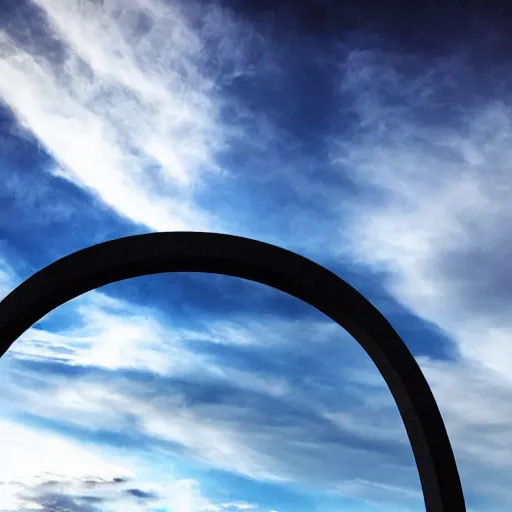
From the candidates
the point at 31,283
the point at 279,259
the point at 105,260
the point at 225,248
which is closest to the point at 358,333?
the point at 279,259

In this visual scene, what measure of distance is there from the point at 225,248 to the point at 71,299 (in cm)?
357

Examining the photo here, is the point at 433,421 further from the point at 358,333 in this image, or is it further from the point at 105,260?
the point at 105,260

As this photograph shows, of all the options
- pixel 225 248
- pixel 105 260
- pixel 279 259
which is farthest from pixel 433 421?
pixel 105 260

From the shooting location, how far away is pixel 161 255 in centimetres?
1421

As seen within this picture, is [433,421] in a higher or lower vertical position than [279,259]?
lower

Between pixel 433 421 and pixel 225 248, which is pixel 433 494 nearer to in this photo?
pixel 433 421

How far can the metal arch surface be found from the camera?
45.0ft

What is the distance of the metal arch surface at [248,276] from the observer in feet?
45.0

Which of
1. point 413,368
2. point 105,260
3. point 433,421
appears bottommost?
point 433,421

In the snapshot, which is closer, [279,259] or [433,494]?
[433,494]

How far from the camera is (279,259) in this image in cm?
1430

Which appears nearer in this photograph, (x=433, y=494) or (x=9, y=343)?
(x=433, y=494)

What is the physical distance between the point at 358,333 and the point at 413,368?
135cm

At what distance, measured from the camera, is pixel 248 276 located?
48.3 feet
